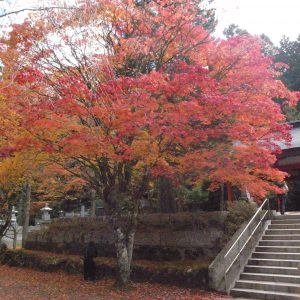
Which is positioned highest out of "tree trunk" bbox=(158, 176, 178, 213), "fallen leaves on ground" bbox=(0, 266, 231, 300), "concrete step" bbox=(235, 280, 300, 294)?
"tree trunk" bbox=(158, 176, 178, 213)

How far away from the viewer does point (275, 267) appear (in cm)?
1106

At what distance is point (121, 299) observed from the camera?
10234 millimetres

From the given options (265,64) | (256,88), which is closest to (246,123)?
(256,88)

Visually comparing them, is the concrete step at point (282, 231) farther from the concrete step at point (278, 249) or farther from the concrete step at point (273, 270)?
the concrete step at point (273, 270)

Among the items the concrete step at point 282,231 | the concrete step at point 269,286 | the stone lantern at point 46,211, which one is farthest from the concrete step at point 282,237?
the stone lantern at point 46,211

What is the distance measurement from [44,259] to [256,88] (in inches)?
507

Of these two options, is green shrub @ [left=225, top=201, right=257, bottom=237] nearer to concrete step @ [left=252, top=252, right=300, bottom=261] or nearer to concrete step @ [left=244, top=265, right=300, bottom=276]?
concrete step @ [left=252, top=252, right=300, bottom=261]

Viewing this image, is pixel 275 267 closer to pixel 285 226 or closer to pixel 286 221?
pixel 285 226

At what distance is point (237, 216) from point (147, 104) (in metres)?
6.24

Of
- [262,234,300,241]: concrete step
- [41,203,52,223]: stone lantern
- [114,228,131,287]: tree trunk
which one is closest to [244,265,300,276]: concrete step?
[262,234,300,241]: concrete step

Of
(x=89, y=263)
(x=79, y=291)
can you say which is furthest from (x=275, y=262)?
(x=89, y=263)

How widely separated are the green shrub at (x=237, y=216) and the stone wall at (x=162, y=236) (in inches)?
9.1

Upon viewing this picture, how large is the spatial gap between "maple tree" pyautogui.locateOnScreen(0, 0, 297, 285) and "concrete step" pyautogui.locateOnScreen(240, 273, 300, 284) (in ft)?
9.55

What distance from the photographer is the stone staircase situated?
9.88 meters
